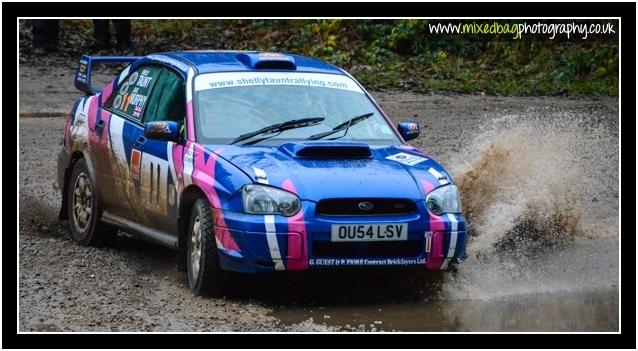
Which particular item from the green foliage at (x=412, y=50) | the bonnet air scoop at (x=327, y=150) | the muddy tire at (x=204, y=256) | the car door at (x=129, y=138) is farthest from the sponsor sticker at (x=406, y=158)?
the green foliage at (x=412, y=50)

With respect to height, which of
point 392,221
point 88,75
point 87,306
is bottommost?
point 87,306

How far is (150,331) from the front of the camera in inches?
285

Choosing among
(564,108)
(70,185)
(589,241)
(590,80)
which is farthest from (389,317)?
(590,80)

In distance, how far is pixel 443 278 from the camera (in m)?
8.45

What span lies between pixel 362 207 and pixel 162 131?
1626mm

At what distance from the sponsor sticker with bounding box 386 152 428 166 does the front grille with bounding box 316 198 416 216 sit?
535 millimetres

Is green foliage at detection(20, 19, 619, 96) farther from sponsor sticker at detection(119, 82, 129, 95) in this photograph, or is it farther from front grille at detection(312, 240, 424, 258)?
front grille at detection(312, 240, 424, 258)

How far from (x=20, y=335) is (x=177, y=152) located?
1967mm

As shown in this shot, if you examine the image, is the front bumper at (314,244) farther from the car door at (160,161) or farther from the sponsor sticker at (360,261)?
the car door at (160,161)

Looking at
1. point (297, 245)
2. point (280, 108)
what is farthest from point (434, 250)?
point (280, 108)

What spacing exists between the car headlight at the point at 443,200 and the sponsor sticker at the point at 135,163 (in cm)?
233

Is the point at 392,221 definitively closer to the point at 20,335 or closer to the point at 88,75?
the point at 20,335

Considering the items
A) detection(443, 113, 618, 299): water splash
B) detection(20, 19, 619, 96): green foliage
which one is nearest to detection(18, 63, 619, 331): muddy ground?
detection(443, 113, 618, 299): water splash

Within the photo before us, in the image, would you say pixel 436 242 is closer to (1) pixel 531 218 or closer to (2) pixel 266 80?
(2) pixel 266 80
